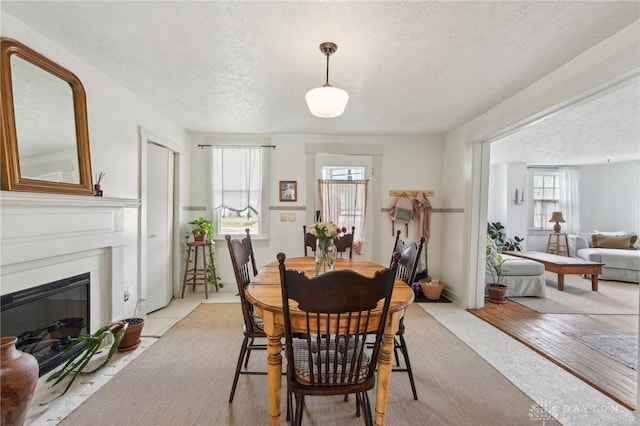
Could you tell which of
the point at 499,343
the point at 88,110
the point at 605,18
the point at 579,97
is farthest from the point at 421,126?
the point at 88,110

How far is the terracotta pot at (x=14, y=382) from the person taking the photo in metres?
1.38

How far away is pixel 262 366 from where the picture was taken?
7.91 feet

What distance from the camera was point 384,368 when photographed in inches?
58.6

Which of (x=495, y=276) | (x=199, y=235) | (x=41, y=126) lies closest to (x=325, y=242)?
(x=41, y=126)

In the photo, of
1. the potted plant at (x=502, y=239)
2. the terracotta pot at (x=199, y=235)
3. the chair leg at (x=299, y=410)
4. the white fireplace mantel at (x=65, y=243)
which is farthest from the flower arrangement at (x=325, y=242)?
the potted plant at (x=502, y=239)

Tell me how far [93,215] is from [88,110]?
34.3 inches

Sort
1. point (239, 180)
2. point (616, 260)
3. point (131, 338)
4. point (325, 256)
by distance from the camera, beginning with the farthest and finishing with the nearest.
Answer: point (616, 260), point (239, 180), point (131, 338), point (325, 256)

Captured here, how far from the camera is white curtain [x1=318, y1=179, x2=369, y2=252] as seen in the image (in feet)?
15.0

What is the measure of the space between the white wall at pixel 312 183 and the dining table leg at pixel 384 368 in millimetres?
3086

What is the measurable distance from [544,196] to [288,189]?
6649 millimetres

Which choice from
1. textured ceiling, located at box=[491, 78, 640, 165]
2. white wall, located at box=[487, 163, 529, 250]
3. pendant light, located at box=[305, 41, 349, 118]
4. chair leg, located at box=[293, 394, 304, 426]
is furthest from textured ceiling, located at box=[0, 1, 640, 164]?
white wall, located at box=[487, 163, 529, 250]

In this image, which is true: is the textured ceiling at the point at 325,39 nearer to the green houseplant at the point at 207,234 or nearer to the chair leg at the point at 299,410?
the green houseplant at the point at 207,234

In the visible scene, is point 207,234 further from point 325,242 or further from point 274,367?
point 274,367

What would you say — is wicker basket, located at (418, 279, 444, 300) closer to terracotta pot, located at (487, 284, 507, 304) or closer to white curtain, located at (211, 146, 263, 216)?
terracotta pot, located at (487, 284, 507, 304)
